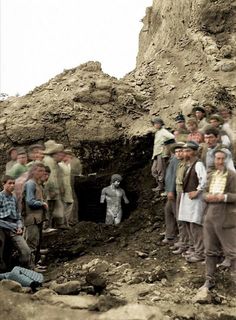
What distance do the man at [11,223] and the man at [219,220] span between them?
97.7 inches

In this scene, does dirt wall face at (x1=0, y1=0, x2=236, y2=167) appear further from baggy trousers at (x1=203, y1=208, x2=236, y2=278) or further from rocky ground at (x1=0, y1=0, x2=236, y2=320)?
baggy trousers at (x1=203, y1=208, x2=236, y2=278)

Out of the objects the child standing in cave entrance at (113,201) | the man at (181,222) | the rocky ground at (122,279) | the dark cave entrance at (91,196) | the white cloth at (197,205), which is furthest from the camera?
the dark cave entrance at (91,196)

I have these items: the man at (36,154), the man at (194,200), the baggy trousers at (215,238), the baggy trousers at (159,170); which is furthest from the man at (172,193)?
the man at (36,154)

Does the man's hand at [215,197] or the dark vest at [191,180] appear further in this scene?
the dark vest at [191,180]

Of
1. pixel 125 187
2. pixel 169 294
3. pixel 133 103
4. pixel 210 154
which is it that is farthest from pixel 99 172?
pixel 169 294

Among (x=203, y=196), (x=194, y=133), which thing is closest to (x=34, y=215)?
(x=203, y=196)

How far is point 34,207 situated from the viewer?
836 cm

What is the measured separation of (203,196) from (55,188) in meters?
3.22

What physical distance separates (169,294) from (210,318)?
3.16ft

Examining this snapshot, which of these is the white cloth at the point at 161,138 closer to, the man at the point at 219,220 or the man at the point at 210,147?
the man at the point at 210,147

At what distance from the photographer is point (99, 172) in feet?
41.4

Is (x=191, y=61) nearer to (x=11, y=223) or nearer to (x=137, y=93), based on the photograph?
(x=137, y=93)

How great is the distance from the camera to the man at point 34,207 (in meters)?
8.34

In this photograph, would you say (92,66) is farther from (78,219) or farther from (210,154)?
(210,154)
